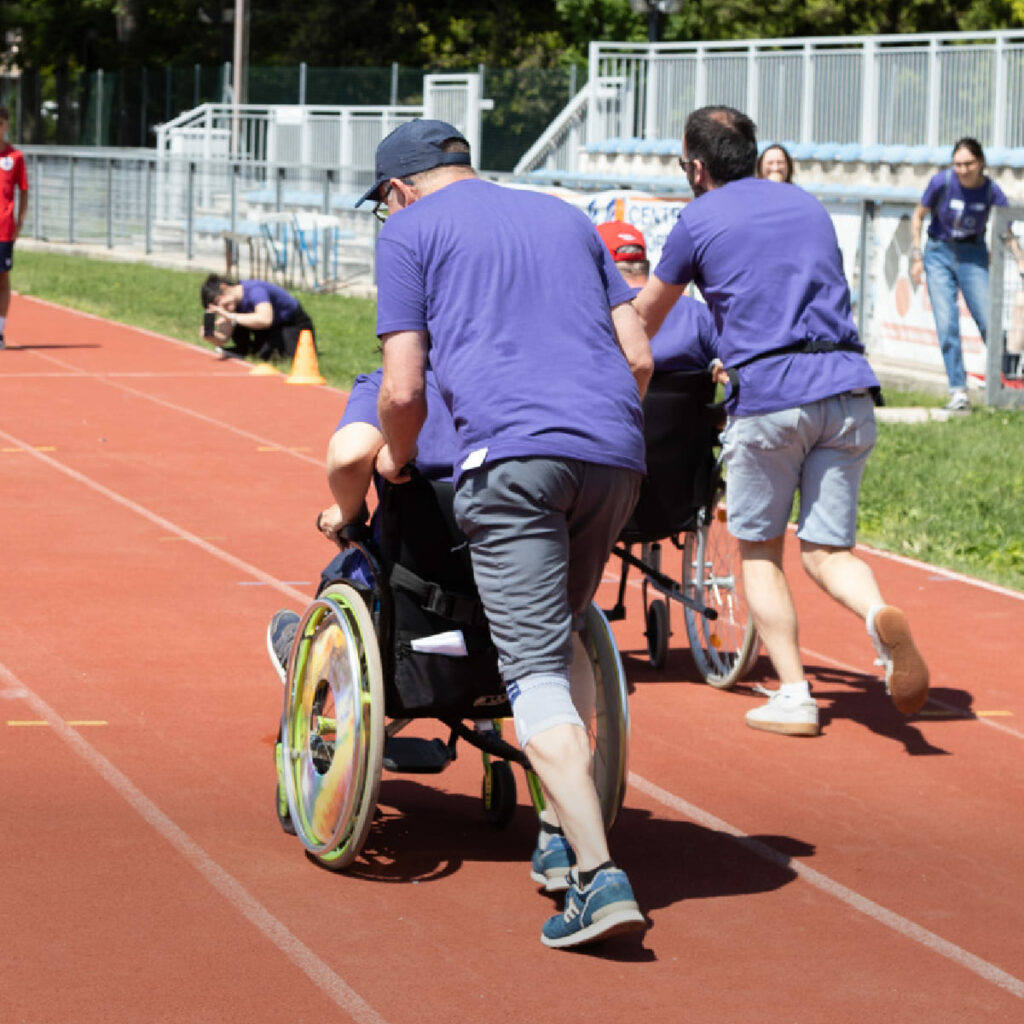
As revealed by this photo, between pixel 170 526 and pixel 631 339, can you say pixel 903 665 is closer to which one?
pixel 631 339

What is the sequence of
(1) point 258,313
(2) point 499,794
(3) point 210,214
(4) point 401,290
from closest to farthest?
(4) point 401,290
(2) point 499,794
(1) point 258,313
(3) point 210,214

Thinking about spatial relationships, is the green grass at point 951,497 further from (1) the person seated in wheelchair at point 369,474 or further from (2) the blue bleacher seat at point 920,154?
(2) the blue bleacher seat at point 920,154

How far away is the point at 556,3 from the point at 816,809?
49.7 meters

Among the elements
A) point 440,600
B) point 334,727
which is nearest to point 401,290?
point 440,600

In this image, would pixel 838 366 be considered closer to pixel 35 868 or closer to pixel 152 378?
pixel 35 868

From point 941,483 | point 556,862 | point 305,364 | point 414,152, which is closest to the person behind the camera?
point 414,152

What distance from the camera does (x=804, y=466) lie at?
677cm

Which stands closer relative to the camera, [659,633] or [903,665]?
[903,665]

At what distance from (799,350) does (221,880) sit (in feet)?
8.65

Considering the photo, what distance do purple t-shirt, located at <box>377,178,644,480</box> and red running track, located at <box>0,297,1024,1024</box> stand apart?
117cm

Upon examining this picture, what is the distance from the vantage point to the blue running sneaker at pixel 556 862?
4.92 m

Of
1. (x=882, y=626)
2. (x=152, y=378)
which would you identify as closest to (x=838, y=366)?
(x=882, y=626)

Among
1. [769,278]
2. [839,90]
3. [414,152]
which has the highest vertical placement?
[839,90]

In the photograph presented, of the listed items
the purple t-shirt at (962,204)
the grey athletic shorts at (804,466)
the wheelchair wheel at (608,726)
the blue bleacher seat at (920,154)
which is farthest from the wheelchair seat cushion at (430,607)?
the blue bleacher seat at (920,154)
